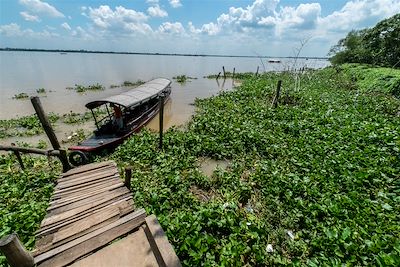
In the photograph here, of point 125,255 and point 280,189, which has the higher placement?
point 125,255

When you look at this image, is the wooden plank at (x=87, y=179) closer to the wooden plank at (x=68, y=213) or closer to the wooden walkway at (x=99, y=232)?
the wooden walkway at (x=99, y=232)

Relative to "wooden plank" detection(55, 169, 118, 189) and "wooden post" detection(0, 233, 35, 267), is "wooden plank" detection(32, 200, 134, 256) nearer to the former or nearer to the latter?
"wooden post" detection(0, 233, 35, 267)

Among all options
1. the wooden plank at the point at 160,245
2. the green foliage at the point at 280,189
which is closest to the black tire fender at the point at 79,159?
the green foliage at the point at 280,189

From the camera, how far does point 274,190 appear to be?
254 inches

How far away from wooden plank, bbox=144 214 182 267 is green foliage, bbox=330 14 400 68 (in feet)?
101

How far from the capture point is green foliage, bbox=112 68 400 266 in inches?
177

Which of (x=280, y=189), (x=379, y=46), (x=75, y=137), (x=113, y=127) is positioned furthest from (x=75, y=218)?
(x=379, y=46)

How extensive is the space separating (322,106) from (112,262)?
14500 millimetres

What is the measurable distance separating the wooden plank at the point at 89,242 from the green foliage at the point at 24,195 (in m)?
1.21

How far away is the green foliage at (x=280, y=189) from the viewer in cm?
448

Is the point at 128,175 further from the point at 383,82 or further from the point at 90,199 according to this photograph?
the point at 383,82

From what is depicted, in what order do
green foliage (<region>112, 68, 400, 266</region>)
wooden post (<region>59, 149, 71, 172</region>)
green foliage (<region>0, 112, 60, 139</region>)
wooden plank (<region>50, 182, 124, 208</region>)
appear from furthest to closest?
green foliage (<region>0, 112, 60, 139</region>), wooden post (<region>59, 149, 71, 172</region>), wooden plank (<region>50, 182, 124, 208</region>), green foliage (<region>112, 68, 400, 266</region>)

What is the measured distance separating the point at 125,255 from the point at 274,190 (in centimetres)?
424

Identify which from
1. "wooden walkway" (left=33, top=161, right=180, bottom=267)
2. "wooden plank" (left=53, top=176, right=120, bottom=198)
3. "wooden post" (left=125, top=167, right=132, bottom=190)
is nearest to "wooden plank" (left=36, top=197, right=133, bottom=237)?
"wooden walkway" (left=33, top=161, right=180, bottom=267)
